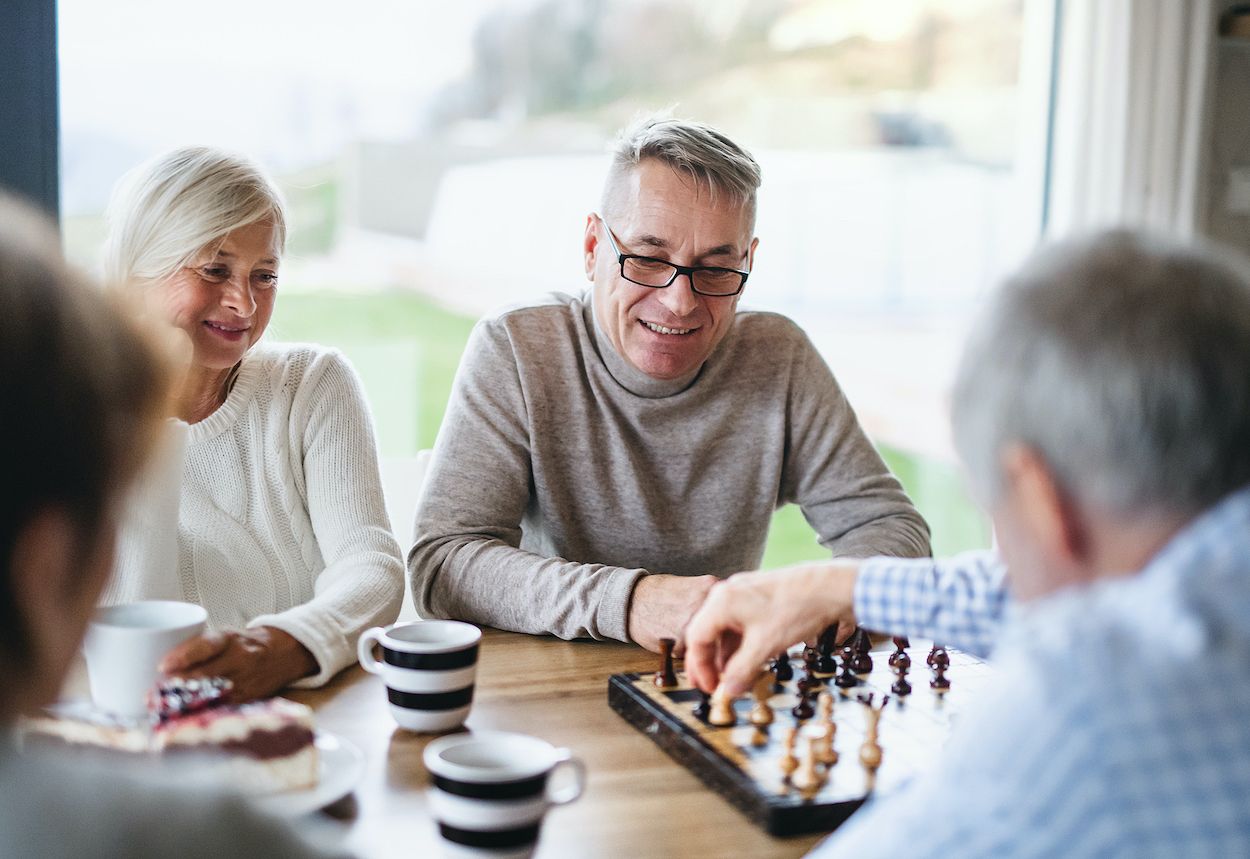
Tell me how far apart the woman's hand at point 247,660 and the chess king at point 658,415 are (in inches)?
18.1

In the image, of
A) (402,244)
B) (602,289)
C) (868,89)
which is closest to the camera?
(602,289)

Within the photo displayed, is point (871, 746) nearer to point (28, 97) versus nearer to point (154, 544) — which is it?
point (154, 544)

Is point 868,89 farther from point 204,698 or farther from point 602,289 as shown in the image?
point 204,698

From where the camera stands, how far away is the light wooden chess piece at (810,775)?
1.22 m

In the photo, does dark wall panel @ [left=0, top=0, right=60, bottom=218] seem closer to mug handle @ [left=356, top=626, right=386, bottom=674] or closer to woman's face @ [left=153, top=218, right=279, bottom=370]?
woman's face @ [left=153, top=218, right=279, bottom=370]

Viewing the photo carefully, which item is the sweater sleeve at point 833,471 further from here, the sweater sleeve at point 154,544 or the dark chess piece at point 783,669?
the sweater sleeve at point 154,544

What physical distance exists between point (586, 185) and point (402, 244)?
63 centimetres

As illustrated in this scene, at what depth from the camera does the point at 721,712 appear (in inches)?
55.2

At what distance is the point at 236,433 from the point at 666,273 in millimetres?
748

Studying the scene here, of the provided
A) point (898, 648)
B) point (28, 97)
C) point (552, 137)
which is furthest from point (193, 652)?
point (552, 137)

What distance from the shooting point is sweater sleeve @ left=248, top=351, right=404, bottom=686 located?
5.75 ft

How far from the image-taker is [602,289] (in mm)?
2209

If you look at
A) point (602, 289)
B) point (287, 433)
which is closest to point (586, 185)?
point (602, 289)

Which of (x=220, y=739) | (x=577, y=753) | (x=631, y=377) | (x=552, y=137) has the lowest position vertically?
(x=577, y=753)
